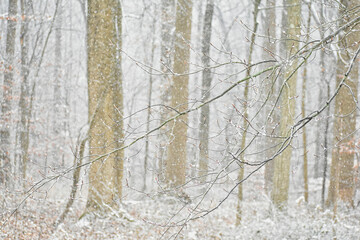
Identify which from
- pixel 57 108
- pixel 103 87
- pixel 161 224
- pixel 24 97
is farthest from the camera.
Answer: pixel 57 108

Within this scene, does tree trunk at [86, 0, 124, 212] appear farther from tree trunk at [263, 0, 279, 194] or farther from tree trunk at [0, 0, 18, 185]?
tree trunk at [0, 0, 18, 185]

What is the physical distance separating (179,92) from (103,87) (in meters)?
3.20

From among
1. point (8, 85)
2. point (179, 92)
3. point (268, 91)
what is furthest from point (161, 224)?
point (8, 85)

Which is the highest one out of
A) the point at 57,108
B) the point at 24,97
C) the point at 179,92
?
the point at 179,92

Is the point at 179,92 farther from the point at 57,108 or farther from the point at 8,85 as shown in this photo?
the point at 57,108

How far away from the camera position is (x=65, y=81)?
20.3 metres

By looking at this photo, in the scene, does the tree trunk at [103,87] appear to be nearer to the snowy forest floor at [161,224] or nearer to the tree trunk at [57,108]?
the snowy forest floor at [161,224]

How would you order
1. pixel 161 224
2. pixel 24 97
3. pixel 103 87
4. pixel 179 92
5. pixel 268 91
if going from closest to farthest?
pixel 268 91
pixel 161 224
pixel 103 87
pixel 179 92
pixel 24 97

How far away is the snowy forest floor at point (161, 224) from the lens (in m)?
7.70

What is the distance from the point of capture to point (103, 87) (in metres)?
8.35

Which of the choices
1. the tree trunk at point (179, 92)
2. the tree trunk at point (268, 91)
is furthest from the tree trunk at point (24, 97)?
the tree trunk at point (268, 91)

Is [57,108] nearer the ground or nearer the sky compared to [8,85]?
nearer the ground

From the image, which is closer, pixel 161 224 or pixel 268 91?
pixel 268 91

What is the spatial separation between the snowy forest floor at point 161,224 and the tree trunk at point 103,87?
62 cm
